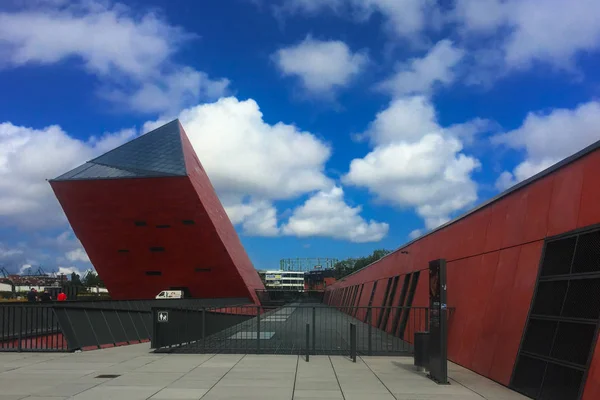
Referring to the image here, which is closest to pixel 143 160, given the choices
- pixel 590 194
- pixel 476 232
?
pixel 476 232

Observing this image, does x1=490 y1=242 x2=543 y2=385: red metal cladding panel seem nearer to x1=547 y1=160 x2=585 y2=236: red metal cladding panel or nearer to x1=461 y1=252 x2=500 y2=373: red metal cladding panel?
x1=547 y1=160 x2=585 y2=236: red metal cladding panel

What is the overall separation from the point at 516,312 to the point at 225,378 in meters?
5.30

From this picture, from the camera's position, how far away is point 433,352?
384 inches

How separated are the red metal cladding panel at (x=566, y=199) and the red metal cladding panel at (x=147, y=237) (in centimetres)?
2707

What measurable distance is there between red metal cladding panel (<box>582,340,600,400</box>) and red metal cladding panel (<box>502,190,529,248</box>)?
3.52 metres

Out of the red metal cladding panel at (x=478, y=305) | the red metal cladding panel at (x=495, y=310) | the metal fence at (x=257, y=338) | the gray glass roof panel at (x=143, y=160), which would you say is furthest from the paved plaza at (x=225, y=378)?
the gray glass roof panel at (x=143, y=160)

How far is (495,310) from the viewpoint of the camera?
33.7ft

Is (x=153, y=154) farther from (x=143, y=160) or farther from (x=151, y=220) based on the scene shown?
(x=151, y=220)

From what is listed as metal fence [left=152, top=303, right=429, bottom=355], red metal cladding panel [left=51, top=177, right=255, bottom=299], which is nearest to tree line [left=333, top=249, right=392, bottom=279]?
red metal cladding panel [left=51, top=177, right=255, bottom=299]

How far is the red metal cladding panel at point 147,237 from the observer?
113 feet

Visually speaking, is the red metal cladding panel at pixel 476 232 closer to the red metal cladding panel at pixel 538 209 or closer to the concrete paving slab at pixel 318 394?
the red metal cladding panel at pixel 538 209

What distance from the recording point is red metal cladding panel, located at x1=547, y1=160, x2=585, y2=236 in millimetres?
8039

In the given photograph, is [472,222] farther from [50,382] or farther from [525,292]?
[50,382]

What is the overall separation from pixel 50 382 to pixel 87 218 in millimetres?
29550
